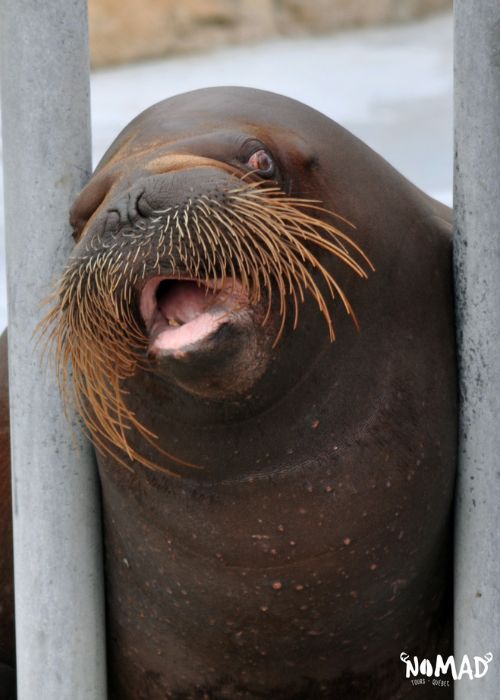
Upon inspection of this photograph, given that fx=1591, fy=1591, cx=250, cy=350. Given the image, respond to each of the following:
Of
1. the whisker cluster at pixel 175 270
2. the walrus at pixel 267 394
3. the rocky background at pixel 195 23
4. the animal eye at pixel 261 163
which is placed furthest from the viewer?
the rocky background at pixel 195 23

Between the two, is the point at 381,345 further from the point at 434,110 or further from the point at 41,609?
the point at 434,110

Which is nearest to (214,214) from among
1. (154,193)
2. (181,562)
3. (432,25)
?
(154,193)

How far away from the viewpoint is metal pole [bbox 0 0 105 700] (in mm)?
3943

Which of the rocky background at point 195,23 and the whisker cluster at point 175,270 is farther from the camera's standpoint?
the rocky background at point 195,23

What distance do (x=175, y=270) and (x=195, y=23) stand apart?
1216cm

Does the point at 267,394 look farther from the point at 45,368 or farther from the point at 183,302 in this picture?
the point at 45,368

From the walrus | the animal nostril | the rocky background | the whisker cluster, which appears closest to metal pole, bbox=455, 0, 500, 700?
the walrus

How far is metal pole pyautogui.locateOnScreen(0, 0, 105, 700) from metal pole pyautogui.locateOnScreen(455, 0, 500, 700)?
97 cm

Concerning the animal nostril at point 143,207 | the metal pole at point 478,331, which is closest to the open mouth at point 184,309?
the animal nostril at point 143,207

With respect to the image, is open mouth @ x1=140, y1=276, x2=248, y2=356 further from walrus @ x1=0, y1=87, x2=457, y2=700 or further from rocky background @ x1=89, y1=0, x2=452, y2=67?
rocky background @ x1=89, y1=0, x2=452, y2=67

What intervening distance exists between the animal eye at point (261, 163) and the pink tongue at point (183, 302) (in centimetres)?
35

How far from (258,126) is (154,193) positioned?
1.61 ft

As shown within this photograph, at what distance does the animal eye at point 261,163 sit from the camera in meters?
3.92

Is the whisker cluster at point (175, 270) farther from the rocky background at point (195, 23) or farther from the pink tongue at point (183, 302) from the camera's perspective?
the rocky background at point (195, 23)
